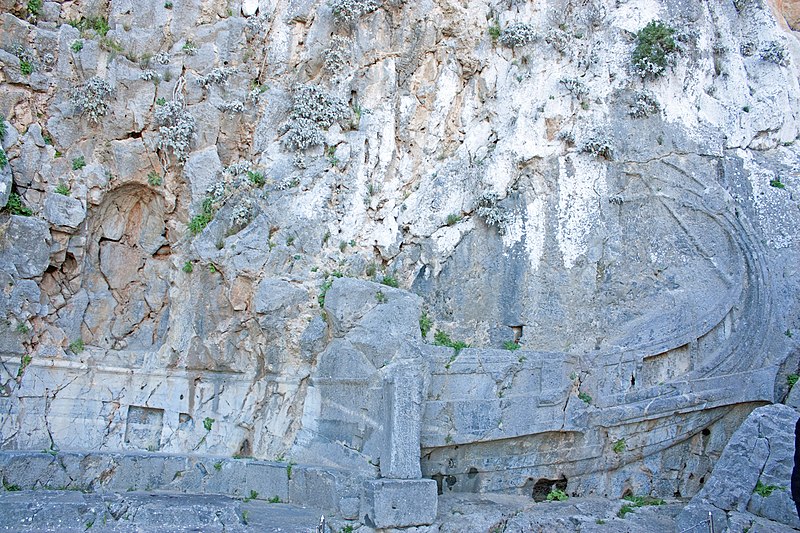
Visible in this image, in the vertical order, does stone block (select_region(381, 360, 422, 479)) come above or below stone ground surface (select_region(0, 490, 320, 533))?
above

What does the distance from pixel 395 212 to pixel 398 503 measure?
6037mm

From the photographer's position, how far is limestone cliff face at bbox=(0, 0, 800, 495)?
44.2ft

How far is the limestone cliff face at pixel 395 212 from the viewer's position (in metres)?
13.5

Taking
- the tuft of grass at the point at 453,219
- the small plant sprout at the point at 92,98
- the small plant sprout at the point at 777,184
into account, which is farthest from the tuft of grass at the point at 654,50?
the small plant sprout at the point at 92,98

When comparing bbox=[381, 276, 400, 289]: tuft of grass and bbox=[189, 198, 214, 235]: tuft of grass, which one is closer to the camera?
bbox=[381, 276, 400, 289]: tuft of grass

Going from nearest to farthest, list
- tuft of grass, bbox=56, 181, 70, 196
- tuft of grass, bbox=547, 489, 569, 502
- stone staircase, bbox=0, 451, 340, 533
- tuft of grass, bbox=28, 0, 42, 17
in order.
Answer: stone staircase, bbox=0, 451, 340, 533 < tuft of grass, bbox=547, 489, 569, 502 < tuft of grass, bbox=56, 181, 70, 196 < tuft of grass, bbox=28, 0, 42, 17

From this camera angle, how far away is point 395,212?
1502cm

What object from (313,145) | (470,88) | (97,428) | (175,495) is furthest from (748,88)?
(97,428)

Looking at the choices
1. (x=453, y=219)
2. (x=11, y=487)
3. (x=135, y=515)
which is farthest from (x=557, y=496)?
(x=11, y=487)

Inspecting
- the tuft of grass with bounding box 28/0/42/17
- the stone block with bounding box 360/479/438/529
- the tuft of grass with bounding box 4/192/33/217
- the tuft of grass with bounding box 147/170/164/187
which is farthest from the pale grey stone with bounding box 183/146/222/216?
the stone block with bounding box 360/479/438/529

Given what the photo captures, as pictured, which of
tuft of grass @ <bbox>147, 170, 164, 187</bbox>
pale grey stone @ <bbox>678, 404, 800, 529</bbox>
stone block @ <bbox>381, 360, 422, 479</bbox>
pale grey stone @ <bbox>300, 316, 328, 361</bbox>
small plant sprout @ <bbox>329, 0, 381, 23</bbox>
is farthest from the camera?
small plant sprout @ <bbox>329, 0, 381, 23</bbox>

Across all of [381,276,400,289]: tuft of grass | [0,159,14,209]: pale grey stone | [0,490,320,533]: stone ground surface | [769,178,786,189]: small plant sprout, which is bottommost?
[0,490,320,533]: stone ground surface

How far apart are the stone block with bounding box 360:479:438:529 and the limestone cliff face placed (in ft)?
4.55

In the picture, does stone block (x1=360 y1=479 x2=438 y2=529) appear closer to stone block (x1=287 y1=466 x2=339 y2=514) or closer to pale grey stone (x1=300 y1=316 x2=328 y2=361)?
stone block (x1=287 y1=466 x2=339 y2=514)
